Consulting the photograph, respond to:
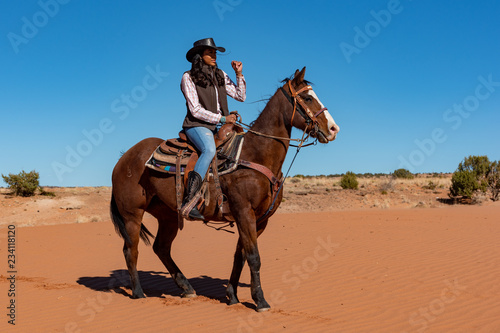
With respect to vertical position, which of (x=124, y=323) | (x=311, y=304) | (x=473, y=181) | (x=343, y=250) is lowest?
(x=124, y=323)

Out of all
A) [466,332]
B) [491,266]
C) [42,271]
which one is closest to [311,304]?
[466,332]

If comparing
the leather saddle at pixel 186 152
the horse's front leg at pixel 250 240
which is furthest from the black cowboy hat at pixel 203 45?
the horse's front leg at pixel 250 240

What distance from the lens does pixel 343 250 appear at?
11.0 meters

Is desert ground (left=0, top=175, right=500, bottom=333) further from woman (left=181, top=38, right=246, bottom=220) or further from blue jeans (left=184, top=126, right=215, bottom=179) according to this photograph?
blue jeans (left=184, top=126, right=215, bottom=179)

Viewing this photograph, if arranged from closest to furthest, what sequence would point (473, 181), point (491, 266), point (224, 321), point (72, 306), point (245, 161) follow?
point (224, 321) → point (245, 161) → point (72, 306) → point (491, 266) → point (473, 181)

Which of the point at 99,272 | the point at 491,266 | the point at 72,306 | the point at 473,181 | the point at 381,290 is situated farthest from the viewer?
the point at 473,181

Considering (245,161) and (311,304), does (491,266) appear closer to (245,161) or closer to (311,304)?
(311,304)

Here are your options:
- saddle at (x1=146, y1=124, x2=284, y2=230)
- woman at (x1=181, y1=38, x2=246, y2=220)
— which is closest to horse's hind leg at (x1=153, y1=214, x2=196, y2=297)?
saddle at (x1=146, y1=124, x2=284, y2=230)

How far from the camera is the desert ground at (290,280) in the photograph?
543cm

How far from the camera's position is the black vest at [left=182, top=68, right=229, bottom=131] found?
6.24 m

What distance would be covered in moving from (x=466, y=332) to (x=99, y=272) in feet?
25.4

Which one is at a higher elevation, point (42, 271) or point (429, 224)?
point (429, 224)

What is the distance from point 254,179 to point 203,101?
4.91 ft

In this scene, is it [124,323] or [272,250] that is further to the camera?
[272,250]
